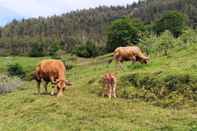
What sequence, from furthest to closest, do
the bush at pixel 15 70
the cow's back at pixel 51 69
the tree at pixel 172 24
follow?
1. the tree at pixel 172 24
2. the bush at pixel 15 70
3. the cow's back at pixel 51 69

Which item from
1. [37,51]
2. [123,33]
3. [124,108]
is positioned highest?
[123,33]

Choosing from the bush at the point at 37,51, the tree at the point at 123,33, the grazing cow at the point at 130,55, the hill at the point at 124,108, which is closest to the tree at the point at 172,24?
the tree at the point at 123,33

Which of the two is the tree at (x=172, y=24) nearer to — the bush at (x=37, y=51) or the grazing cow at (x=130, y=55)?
the bush at (x=37, y=51)

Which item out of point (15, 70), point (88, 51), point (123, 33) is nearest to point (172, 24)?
point (123, 33)

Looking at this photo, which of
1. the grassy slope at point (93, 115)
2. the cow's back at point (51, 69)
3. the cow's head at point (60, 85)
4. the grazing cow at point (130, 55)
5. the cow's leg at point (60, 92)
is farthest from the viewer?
the grazing cow at point (130, 55)

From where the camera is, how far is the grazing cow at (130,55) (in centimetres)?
2905

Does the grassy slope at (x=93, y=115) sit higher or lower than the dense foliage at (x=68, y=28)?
lower

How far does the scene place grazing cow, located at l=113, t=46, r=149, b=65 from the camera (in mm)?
29053

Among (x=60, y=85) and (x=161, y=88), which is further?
(x=60, y=85)

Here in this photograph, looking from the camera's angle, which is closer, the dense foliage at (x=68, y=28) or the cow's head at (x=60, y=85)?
the cow's head at (x=60, y=85)

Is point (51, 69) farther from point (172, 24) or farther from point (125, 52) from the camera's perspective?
point (172, 24)

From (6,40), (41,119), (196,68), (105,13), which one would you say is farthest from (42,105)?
(105,13)

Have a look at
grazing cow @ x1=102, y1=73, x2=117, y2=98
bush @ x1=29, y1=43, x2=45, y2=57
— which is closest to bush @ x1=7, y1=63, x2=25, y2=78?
bush @ x1=29, y1=43, x2=45, y2=57

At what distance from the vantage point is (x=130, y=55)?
1161 inches
